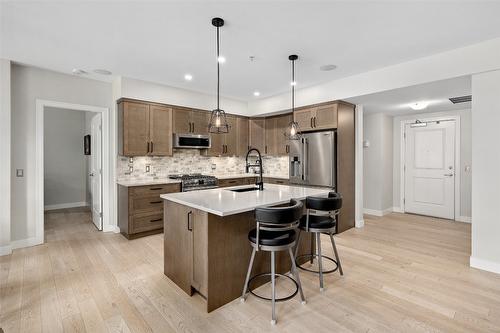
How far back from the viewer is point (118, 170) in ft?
14.7

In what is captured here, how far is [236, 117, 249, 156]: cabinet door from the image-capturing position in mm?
5926

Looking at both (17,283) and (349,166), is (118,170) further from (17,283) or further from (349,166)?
(349,166)

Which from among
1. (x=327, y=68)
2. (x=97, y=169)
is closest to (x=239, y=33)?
(x=327, y=68)

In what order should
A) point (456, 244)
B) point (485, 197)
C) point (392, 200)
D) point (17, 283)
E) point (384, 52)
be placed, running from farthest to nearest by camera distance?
point (392, 200) < point (456, 244) < point (384, 52) < point (485, 197) < point (17, 283)

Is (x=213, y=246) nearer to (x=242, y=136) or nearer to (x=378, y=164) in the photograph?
(x=242, y=136)

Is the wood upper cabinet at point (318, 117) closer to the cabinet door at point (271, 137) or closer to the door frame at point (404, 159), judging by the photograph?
the cabinet door at point (271, 137)

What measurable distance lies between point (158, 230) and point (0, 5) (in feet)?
11.3

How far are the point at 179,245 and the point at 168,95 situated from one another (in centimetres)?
323

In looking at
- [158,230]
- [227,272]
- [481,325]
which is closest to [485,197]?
[481,325]

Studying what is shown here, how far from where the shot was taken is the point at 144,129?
445cm

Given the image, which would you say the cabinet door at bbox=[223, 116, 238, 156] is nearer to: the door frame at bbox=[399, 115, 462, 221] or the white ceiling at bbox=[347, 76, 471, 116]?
the white ceiling at bbox=[347, 76, 471, 116]

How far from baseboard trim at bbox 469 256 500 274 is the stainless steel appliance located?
2.02 m

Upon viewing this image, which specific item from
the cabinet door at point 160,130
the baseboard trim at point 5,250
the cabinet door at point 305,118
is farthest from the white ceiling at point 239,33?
the baseboard trim at point 5,250

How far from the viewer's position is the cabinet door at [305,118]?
187 inches
